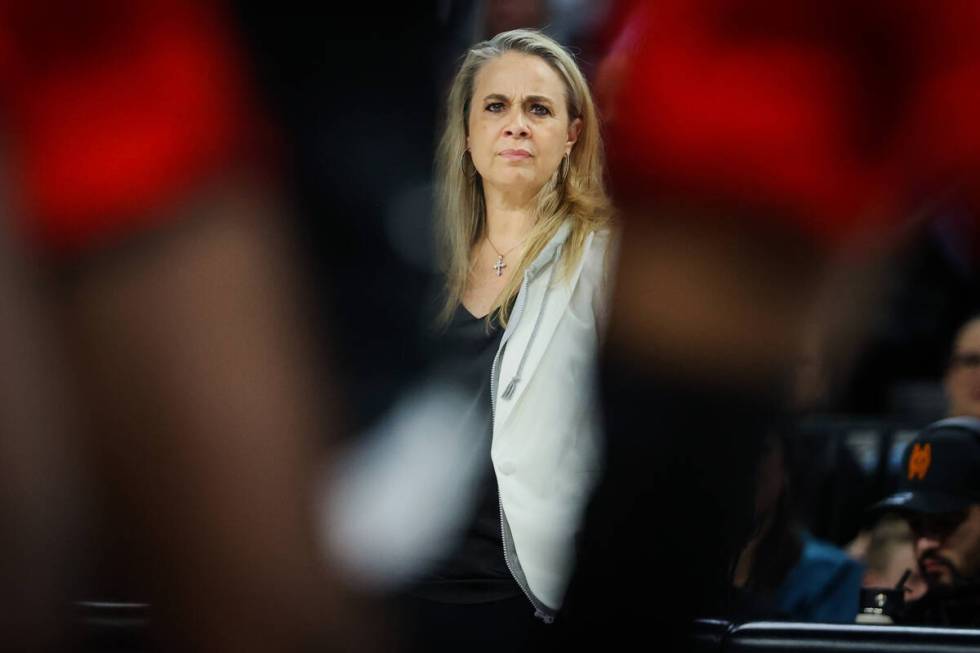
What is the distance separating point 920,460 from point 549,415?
611 mm

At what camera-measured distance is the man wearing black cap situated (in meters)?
1.25

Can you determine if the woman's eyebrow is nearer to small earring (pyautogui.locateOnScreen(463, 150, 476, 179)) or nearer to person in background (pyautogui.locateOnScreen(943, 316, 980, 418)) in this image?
small earring (pyautogui.locateOnScreen(463, 150, 476, 179))

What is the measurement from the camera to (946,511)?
1.29 metres

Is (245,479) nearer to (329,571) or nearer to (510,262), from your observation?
(329,571)

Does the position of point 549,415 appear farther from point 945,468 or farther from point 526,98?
point 945,468

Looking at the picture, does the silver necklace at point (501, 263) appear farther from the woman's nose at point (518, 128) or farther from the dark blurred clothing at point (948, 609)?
the dark blurred clothing at point (948, 609)

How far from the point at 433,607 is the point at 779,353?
1.10 ft

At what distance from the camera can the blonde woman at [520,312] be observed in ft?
2.83

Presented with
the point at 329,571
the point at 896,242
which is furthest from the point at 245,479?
the point at 896,242

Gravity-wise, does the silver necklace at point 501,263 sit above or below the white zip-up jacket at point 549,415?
above

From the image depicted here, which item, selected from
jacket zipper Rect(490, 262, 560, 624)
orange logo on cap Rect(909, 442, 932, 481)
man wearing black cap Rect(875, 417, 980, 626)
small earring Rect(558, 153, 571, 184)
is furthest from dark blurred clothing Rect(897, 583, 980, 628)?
small earring Rect(558, 153, 571, 184)

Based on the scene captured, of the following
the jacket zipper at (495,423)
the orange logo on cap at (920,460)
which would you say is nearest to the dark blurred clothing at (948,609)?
the orange logo on cap at (920,460)

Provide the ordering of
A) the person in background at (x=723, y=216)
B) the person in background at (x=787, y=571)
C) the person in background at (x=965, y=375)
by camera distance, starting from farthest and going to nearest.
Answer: the person in background at (x=965, y=375), the person in background at (x=787, y=571), the person in background at (x=723, y=216)

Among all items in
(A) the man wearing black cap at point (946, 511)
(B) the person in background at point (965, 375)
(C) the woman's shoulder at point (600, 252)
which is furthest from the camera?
(B) the person in background at point (965, 375)
